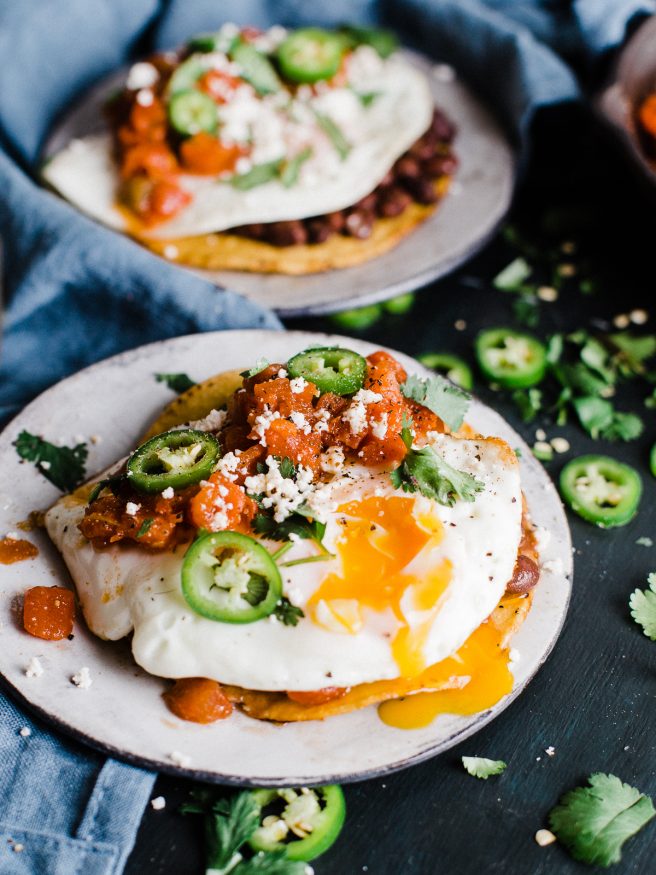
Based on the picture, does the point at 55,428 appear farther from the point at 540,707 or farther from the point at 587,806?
the point at 587,806

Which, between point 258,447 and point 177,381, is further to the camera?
point 177,381

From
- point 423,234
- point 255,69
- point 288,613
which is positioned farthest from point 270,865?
point 255,69

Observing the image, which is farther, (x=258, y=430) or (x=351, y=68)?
(x=351, y=68)

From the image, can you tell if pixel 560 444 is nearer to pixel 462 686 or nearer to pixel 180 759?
pixel 462 686

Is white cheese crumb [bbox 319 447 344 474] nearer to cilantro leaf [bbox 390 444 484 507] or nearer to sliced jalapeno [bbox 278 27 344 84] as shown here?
cilantro leaf [bbox 390 444 484 507]

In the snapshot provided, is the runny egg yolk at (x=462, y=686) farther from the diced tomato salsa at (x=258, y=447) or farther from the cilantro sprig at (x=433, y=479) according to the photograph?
the diced tomato salsa at (x=258, y=447)

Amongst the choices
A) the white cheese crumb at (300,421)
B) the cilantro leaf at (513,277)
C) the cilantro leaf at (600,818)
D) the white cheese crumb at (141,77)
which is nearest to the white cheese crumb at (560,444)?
the cilantro leaf at (513,277)

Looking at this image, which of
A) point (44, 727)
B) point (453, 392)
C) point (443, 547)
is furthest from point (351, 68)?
point (44, 727)
